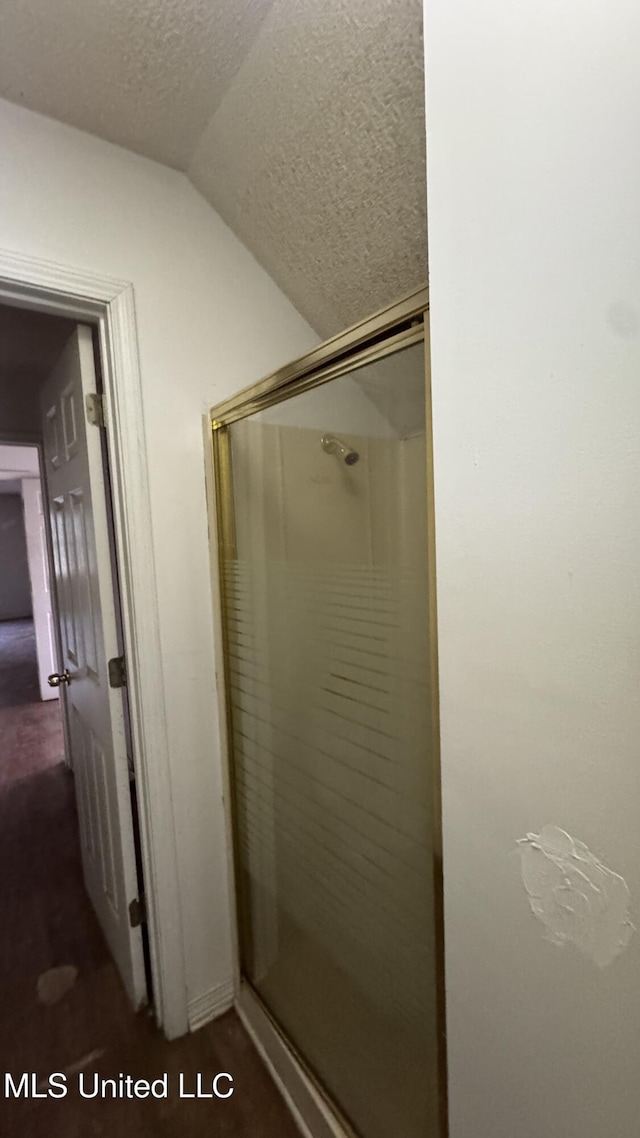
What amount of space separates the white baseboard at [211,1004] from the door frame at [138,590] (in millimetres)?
27

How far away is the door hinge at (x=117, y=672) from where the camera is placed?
4.53 feet

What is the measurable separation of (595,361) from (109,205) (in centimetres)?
131

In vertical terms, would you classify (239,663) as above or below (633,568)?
below

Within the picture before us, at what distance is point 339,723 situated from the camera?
43.3 inches

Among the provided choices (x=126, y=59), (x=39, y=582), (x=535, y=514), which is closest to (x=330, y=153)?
(x=126, y=59)

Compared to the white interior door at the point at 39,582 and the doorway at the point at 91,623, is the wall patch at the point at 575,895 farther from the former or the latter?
the white interior door at the point at 39,582

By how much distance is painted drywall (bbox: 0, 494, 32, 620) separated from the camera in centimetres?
816

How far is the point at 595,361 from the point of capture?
1.50 feet

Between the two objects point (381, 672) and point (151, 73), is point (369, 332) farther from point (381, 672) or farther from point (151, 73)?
point (151, 73)

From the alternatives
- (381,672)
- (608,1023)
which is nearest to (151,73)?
(381,672)

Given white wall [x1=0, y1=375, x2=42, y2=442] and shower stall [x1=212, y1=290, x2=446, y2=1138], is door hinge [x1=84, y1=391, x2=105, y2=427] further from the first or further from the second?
white wall [x1=0, y1=375, x2=42, y2=442]

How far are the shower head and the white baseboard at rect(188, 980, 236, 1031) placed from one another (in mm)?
1613

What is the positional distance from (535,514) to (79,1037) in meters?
1.94

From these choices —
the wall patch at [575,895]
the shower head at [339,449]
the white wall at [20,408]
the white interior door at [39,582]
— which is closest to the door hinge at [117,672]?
the shower head at [339,449]
